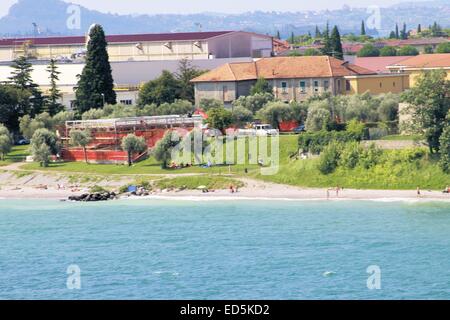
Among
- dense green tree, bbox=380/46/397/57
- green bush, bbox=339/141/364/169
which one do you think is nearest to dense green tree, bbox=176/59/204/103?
green bush, bbox=339/141/364/169

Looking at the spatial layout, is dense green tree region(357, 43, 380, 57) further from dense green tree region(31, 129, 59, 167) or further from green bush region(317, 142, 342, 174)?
green bush region(317, 142, 342, 174)

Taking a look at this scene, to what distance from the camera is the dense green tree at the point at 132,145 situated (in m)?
65.2

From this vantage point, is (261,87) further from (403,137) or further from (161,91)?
(403,137)

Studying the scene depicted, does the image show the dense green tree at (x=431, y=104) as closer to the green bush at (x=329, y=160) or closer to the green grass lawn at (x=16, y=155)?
the green bush at (x=329, y=160)

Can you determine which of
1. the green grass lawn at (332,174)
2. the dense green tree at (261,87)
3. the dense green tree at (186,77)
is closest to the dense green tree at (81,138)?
the green grass lawn at (332,174)

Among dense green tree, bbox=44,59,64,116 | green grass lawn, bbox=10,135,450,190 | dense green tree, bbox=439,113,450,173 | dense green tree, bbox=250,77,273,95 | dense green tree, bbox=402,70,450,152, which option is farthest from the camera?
dense green tree, bbox=44,59,64,116

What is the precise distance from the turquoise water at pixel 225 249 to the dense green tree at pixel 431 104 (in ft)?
20.3

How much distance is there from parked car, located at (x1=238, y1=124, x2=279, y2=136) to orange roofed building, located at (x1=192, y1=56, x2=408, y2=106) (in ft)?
39.9

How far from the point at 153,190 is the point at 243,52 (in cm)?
4475

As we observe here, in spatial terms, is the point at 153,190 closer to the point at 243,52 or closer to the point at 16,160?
the point at 16,160

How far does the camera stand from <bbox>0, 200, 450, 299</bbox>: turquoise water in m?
35.2

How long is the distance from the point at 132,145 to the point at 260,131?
7.93 meters

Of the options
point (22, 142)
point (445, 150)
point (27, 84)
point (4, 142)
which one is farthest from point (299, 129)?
point (27, 84)
